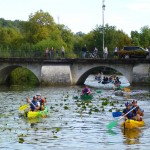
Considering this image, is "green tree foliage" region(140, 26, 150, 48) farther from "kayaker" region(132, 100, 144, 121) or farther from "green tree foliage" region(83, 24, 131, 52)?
"kayaker" region(132, 100, 144, 121)

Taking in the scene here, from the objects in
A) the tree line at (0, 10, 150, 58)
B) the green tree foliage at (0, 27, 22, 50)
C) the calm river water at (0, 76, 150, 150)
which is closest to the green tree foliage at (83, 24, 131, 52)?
the tree line at (0, 10, 150, 58)

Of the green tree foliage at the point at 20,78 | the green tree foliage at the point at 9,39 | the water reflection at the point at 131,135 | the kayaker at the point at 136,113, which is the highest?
the green tree foliage at the point at 9,39

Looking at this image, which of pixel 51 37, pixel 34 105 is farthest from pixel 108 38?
pixel 34 105

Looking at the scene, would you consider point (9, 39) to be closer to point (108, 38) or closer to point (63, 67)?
point (108, 38)

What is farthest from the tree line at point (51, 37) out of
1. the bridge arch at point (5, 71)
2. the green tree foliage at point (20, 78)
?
the bridge arch at point (5, 71)

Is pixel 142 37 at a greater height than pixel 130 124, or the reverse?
pixel 142 37

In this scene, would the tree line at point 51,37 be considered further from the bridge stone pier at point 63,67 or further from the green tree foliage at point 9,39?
the bridge stone pier at point 63,67

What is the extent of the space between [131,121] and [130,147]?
5867mm

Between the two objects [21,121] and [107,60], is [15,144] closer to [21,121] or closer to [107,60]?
[21,121]

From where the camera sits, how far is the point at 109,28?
134750 millimetres

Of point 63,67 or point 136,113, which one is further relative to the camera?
point 63,67

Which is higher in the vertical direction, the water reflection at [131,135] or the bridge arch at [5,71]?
the bridge arch at [5,71]

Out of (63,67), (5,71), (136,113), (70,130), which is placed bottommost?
(70,130)

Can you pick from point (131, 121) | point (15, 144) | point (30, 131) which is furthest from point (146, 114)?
point (15, 144)
